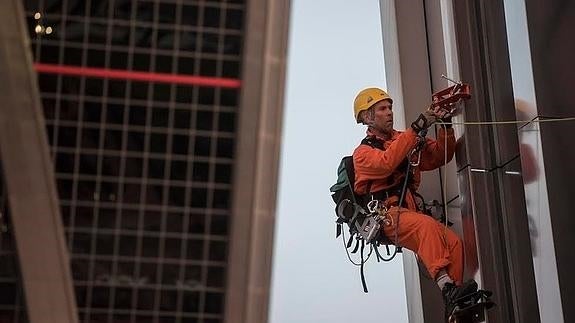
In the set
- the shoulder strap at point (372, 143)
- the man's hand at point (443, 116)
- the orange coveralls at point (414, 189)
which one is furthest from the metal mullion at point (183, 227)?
the shoulder strap at point (372, 143)

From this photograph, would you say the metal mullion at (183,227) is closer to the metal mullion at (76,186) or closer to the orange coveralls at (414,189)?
the metal mullion at (76,186)

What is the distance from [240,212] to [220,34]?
0.32 meters

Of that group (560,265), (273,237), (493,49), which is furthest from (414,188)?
(273,237)

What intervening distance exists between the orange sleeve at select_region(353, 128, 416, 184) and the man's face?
0.25 metres

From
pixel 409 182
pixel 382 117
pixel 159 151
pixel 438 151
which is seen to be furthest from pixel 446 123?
pixel 159 151

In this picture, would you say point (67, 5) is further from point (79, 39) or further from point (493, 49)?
point (493, 49)

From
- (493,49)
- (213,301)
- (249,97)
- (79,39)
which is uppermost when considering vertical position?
(493,49)

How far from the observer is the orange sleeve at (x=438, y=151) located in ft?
15.6

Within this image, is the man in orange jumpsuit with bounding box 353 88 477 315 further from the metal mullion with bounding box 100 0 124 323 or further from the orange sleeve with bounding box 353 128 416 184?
the metal mullion with bounding box 100 0 124 323

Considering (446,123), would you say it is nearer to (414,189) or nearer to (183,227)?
(414,189)

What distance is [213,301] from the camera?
4.60ft

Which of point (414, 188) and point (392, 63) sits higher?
point (392, 63)

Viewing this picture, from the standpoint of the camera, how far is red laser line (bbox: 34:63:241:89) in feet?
4.69

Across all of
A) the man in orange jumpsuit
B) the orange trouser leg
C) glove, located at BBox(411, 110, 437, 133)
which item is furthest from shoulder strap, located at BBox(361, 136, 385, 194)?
glove, located at BBox(411, 110, 437, 133)
